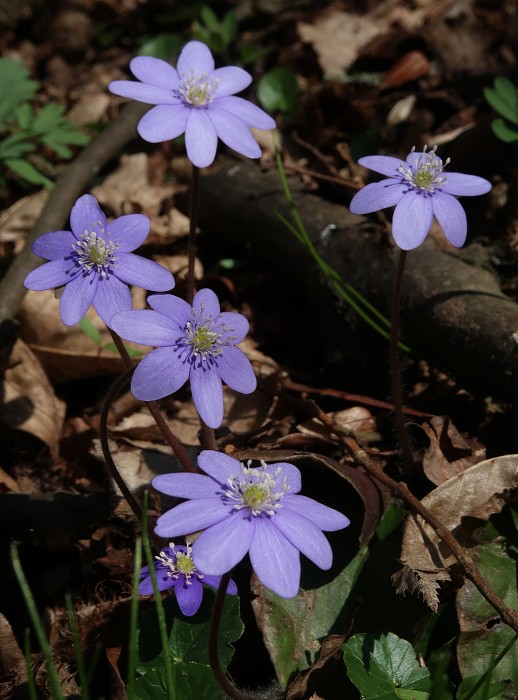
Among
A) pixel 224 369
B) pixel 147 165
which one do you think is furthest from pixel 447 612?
pixel 147 165

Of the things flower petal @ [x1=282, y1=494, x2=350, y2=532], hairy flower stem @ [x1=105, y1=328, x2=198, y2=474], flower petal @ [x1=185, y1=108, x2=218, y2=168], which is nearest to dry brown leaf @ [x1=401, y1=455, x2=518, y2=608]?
flower petal @ [x1=282, y1=494, x2=350, y2=532]

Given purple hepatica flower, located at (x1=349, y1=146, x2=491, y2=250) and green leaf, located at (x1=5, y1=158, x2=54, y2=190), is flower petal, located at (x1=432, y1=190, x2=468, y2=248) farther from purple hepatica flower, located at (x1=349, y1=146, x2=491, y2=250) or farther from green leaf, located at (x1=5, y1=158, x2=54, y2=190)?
green leaf, located at (x1=5, y1=158, x2=54, y2=190)

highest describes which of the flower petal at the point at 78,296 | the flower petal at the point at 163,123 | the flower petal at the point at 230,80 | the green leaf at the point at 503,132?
the flower petal at the point at 163,123

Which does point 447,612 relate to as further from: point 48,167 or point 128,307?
point 48,167

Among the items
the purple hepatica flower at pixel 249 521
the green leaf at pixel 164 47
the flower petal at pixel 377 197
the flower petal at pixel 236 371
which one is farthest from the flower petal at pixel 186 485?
the green leaf at pixel 164 47

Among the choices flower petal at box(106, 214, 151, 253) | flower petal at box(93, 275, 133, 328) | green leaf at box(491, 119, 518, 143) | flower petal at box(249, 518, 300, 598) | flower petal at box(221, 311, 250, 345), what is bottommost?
green leaf at box(491, 119, 518, 143)

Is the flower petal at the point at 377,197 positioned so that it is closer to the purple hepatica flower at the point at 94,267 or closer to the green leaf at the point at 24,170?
the purple hepatica flower at the point at 94,267
